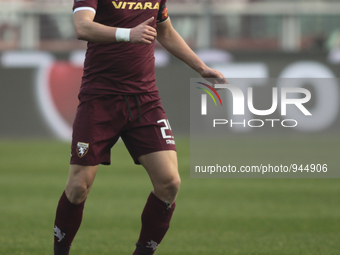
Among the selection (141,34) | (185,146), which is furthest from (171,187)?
(185,146)

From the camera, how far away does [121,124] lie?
340 cm

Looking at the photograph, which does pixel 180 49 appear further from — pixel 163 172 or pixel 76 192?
pixel 76 192

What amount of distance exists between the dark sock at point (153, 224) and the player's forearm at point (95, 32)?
1.08 metres

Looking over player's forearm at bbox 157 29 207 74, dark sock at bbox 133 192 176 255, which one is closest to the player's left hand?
player's forearm at bbox 157 29 207 74

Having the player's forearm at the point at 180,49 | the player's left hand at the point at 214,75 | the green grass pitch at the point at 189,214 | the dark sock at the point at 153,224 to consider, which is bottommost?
the green grass pitch at the point at 189,214

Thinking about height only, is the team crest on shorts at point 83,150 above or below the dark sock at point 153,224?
above

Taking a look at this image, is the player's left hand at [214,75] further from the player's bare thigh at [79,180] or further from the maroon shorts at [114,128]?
the player's bare thigh at [79,180]

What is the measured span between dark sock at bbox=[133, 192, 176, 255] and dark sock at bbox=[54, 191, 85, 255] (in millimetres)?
425

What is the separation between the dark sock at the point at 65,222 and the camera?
3.42 m

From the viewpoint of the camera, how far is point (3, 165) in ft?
29.1

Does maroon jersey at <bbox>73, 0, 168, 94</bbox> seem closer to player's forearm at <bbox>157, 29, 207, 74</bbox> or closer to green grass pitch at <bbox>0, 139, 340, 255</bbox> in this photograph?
player's forearm at <bbox>157, 29, 207, 74</bbox>

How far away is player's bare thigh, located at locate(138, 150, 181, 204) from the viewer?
337cm

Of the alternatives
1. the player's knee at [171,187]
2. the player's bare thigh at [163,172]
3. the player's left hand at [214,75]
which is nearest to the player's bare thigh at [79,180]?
the player's bare thigh at [163,172]

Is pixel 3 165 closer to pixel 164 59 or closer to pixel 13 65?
pixel 13 65
